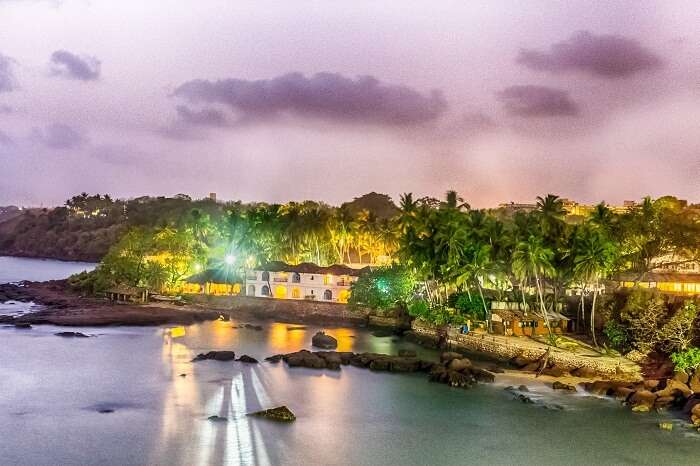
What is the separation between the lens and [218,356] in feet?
145

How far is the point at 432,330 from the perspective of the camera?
174 feet

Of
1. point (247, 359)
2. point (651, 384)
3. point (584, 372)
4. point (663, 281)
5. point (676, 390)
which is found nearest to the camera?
point (676, 390)

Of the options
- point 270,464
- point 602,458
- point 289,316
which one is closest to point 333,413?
point 270,464

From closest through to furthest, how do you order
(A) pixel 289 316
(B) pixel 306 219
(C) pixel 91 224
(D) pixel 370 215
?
(A) pixel 289 316 → (B) pixel 306 219 → (D) pixel 370 215 → (C) pixel 91 224

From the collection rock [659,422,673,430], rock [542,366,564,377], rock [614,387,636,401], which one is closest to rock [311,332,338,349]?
rock [542,366,564,377]

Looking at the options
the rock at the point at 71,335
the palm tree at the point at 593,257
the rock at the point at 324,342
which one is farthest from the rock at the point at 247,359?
the palm tree at the point at 593,257

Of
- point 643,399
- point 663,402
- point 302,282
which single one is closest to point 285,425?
point 643,399

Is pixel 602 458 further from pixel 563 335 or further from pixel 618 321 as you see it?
pixel 563 335

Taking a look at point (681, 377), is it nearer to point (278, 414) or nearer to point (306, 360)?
point (278, 414)

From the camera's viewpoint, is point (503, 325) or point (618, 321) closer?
point (618, 321)

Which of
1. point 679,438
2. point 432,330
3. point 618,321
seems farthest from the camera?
point 432,330

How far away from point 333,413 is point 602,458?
11.9 metres

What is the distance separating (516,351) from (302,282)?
96.0 ft

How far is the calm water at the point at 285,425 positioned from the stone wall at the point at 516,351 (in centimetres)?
426
